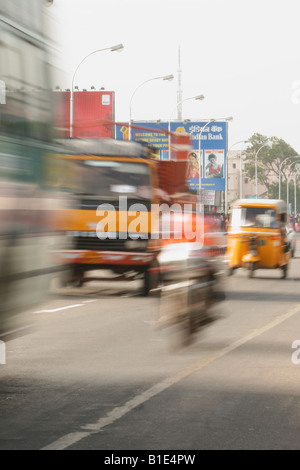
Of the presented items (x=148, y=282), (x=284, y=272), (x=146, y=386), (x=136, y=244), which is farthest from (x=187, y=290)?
(x=284, y=272)

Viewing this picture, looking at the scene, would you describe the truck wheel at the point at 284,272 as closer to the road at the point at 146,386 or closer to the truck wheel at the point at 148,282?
the truck wheel at the point at 148,282

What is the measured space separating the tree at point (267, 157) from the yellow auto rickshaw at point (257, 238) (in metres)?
120

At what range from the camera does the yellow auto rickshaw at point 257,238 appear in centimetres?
2445

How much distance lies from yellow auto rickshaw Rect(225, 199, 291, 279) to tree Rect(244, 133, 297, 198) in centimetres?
11958

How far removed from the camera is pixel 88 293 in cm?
1872

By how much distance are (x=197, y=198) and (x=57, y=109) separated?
5.66 meters

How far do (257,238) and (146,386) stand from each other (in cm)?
1674

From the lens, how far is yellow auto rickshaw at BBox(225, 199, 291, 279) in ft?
80.2

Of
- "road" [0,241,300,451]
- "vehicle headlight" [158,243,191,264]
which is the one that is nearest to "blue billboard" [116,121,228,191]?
"road" [0,241,300,451]

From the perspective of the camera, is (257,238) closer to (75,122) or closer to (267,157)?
(75,122)

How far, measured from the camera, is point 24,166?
23.8 feet

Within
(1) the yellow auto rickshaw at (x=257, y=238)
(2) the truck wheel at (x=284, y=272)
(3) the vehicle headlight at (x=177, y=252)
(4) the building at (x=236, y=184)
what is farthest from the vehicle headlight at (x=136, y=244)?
(4) the building at (x=236, y=184)
